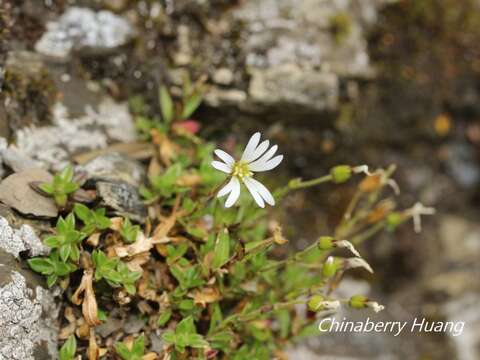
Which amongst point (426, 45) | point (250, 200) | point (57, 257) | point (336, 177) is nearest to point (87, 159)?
point (57, 257)

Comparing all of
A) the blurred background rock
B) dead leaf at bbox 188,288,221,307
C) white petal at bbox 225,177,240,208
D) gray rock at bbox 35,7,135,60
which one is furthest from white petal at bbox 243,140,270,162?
gray rock at bbox 35,7,135,60

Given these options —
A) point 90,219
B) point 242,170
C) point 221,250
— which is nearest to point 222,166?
point 242,170

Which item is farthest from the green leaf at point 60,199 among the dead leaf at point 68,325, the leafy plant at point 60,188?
the dead leaf at point 68,325

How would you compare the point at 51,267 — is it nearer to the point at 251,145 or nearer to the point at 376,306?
the point at 251,145

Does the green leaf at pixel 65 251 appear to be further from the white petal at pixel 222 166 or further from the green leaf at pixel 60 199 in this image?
the white petal at pixel 222 166

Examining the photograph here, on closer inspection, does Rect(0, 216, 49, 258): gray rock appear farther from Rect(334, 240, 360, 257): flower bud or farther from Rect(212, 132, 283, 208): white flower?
Rect(334, 240, 360, 257): flower bud
